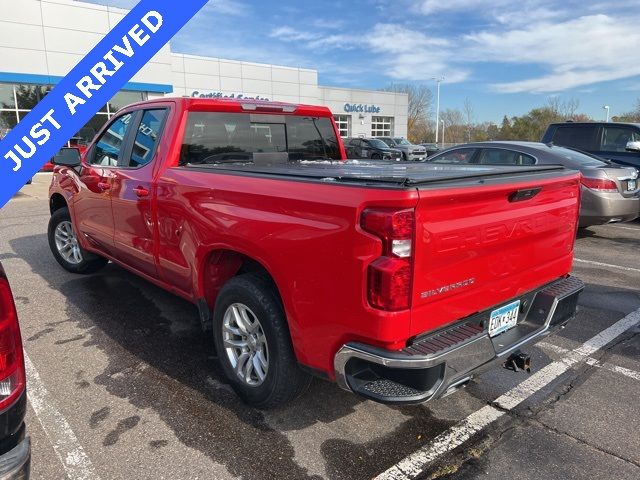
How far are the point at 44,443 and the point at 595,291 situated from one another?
17.7ft

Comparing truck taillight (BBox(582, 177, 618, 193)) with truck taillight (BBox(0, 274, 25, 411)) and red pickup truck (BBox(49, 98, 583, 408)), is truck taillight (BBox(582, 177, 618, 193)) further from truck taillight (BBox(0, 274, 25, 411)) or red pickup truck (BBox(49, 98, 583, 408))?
truck taillight (BBox(0, 274, 25, 411))

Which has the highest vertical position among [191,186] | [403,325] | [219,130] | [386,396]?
[219,130]

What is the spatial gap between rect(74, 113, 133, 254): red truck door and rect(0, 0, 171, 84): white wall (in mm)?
22188

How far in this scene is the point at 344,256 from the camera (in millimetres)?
2225

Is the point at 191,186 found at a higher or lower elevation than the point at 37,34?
lower

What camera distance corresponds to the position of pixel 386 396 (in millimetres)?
2230

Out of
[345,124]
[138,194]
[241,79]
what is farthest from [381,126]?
[138,194]

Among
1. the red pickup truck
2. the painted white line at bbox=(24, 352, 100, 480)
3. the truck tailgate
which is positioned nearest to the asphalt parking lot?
the painted white line at bbox=(24, 352, 100, 480)

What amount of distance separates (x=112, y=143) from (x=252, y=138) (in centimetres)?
145

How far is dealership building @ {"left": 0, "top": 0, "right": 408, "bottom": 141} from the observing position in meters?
22.5

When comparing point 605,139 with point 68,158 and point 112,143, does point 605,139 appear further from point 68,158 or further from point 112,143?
point 68,158

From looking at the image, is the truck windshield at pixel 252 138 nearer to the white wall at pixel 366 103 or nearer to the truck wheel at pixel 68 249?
the truck wheel at pixel 68 249

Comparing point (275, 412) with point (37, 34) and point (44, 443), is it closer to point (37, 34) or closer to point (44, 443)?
point (44, 443)

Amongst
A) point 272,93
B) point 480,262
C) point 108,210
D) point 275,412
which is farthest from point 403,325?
point 272,93
